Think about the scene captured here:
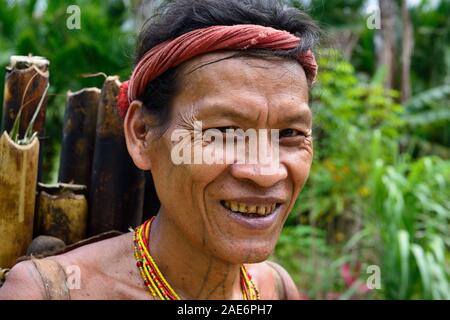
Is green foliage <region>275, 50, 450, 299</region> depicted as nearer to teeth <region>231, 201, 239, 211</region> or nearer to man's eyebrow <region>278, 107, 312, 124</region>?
man's eyebrow <region>278, 107, 312, 124</region>

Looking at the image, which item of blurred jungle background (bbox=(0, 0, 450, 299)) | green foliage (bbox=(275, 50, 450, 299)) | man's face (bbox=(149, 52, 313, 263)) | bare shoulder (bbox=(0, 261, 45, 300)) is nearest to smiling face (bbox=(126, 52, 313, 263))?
man's face (bbox=(149, 52, 313, 263))

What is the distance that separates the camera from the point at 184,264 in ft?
7.27

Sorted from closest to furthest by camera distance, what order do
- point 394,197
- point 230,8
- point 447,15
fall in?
point 230,8
point 394,197
point 447,15

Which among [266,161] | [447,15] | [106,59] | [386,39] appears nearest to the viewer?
[266,161]

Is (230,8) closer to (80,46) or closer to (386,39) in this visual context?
(80,46)

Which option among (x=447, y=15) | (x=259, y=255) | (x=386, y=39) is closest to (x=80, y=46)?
(x=259, y=255)

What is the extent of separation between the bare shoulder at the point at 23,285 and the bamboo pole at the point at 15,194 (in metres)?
0.34

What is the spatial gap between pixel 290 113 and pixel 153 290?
0.81 m

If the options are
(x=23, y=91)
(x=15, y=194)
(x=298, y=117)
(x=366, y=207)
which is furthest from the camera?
(x=366, y=207)

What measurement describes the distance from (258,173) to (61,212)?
962mm

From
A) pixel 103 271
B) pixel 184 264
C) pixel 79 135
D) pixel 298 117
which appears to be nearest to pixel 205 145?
pixel 298 117

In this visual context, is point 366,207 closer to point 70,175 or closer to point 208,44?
point 70,175

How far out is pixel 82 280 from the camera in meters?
2.08

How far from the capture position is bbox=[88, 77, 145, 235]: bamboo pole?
254 centimetres
